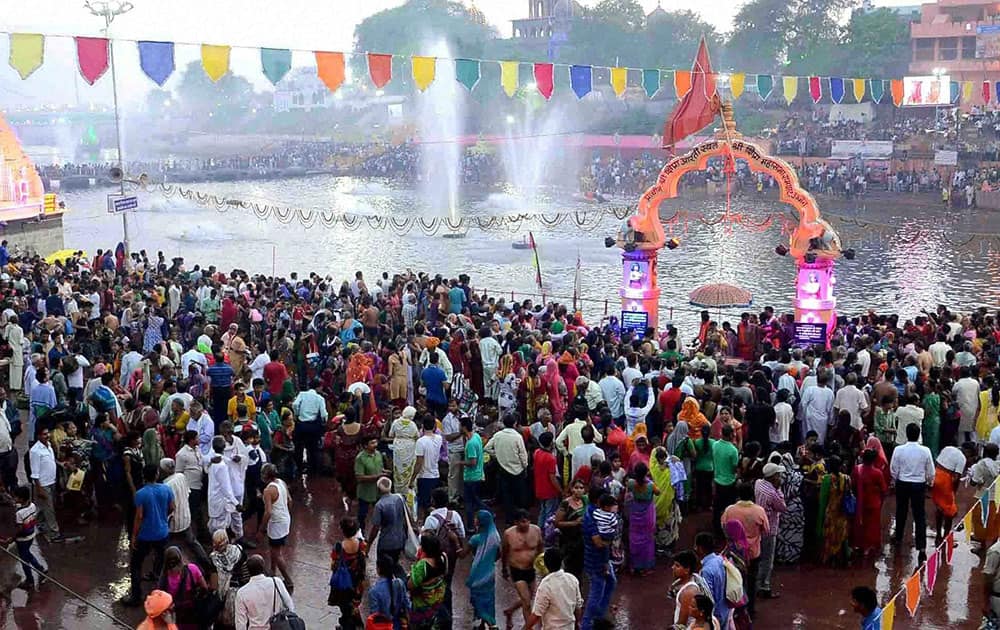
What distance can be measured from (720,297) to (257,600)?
50.0ft

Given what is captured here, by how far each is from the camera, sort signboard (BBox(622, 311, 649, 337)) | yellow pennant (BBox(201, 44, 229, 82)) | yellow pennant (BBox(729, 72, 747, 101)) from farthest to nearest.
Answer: yellow pennant (BBox(729, 72, 747, 101)) < signboard (BBox(622, 311, 649, 337)) < yellow pennant (BBox(201, 44, 229, 82))

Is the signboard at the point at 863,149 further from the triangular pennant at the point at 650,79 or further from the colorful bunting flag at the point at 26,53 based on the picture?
the colorful bunting flag at the point at 26,53

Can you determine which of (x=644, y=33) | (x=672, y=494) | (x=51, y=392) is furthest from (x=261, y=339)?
(x=644, y=33)

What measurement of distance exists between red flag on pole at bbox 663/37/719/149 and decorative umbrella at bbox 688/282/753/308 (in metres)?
3.10

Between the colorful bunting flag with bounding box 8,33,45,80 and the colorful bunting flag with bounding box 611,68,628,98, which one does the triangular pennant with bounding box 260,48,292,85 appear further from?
the colorful bunting flag with bounding box 611,68,628,98

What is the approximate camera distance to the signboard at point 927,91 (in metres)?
53.2

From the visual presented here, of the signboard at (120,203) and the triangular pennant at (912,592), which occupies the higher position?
the signboard at (120,203)

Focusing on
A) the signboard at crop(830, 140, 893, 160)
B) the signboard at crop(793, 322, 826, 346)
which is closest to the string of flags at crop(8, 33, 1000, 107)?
the signboard at crop(793, 322, 826, 346)

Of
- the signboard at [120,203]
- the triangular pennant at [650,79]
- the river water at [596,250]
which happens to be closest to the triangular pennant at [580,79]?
the triangular pennant at [650,79]

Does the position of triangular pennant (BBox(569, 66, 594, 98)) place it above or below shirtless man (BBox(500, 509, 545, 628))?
above

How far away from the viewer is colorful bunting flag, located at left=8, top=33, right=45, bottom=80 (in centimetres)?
1656

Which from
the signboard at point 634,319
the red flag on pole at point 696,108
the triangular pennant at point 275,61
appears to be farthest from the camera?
the red flag on pole at point 696,108

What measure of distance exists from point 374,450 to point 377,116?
359ft

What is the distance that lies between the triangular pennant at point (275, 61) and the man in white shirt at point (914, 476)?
1276 centimetres
